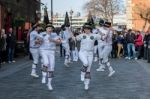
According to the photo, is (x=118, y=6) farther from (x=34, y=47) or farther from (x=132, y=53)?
(x=34, y=47)

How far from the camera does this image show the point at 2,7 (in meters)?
36.8

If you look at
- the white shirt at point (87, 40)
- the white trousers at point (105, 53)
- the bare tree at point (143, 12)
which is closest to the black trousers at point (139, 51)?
the white trousers at point (105, 53)

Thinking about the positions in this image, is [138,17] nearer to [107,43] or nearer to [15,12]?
[15,12]

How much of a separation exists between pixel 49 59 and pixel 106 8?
213 feet

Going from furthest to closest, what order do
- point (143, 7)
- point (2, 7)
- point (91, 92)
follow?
point (143, 7)
point (2, 7)
point (91, 92)

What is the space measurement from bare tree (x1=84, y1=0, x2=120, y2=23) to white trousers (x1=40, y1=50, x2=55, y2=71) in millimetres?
62911

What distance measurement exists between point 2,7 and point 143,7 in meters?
61.6

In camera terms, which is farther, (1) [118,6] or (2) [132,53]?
(1) [118,6]

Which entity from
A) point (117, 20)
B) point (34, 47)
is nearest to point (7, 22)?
point (34, 47)

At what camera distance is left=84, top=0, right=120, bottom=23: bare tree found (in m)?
80.4

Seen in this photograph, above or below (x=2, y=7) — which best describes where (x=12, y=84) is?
below

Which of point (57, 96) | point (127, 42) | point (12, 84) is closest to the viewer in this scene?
point (57, 96)

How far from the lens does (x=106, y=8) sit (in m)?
81.0

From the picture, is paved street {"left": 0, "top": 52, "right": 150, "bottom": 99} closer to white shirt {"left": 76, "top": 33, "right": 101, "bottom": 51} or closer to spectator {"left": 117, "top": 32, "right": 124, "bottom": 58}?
white shirt {"left": 76, "top": 33, "right": 101, "bottom": 51}
